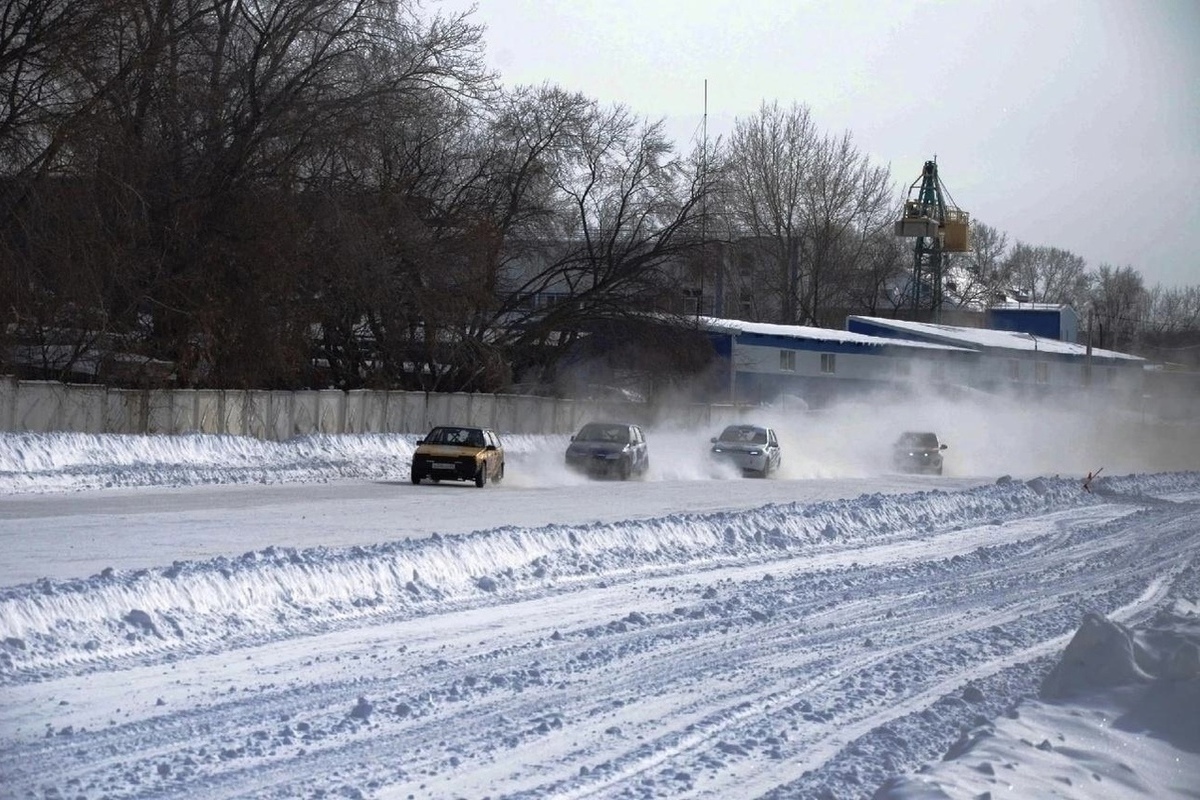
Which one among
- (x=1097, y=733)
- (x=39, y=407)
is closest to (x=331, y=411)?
(x=39, y=407)

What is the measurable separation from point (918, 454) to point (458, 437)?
22.5m

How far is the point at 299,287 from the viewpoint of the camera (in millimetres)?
43906

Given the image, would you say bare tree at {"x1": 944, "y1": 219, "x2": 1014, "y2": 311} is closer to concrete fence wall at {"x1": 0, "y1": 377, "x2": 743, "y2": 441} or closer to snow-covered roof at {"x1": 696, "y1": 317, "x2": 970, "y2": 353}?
snow-covered roof at {"x1": 696, "y1": 317, "x2": 970, "y2": 353}

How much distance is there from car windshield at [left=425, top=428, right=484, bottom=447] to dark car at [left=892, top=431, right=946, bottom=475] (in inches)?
863

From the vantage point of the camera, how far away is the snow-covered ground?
301 inches

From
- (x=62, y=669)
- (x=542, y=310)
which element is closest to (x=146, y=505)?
(x=62, y=669)

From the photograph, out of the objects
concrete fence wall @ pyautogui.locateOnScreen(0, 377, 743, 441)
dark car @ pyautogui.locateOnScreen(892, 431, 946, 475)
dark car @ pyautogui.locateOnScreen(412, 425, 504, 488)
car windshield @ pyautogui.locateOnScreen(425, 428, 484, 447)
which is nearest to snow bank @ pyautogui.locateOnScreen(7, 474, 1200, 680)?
dark car @ pyautogui.locateOnScreen(412, 425, 504, 488)

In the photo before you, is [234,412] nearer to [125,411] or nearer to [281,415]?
[281,415]

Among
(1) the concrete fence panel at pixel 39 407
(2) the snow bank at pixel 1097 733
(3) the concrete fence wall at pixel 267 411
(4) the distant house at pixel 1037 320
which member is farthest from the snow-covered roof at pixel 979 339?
(2) the snow bank at pixel 1097 733

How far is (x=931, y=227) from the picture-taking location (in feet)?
327

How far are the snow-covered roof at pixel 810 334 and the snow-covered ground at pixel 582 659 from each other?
4752 centimetres

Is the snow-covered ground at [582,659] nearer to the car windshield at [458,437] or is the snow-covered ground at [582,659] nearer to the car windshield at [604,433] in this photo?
the car windshield at [458,437]

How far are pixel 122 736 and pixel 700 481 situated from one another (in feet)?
107

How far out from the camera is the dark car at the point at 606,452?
3809 centimetres
